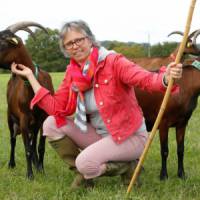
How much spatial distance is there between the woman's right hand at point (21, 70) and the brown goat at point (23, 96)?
7.8 inches

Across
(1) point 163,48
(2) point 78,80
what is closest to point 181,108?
(2) point 78,80

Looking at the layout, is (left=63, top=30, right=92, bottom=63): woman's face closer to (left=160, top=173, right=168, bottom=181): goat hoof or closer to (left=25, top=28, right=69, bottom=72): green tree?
(left=160, top=173, right=168, bottom=181): goat hoof

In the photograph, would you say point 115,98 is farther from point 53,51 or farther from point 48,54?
point 53,51

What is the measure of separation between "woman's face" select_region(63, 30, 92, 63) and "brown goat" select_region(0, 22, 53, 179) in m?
1.41

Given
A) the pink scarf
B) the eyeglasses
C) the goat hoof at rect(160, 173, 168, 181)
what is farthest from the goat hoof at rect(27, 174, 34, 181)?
the eyeglasses

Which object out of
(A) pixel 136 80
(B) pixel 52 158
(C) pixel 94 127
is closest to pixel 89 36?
(A) pixel 136 80

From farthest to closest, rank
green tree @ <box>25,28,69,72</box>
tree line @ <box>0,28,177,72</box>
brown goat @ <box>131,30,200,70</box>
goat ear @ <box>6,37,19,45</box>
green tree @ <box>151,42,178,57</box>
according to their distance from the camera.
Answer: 1. green tree @ <box>25,28,69,72</box>
2. tree line @ <box>0,28,177,72</box>
3. green tree @ <box>151,42,178,57</box>
4. brown goat @ <box>131,30,200,70</box>
5. goat ear @ <box>6,37,19,45</box>

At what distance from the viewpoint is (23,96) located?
20.4ft

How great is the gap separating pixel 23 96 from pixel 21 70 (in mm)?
767

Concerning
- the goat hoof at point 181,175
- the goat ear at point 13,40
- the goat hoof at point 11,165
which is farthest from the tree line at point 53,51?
the goat ear at point 13,40

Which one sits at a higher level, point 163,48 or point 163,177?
point 163,177

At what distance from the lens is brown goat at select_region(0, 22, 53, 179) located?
5.89 metres

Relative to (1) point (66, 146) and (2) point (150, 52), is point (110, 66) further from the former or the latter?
(2) point (150, 52)

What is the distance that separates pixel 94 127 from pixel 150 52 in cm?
6958
